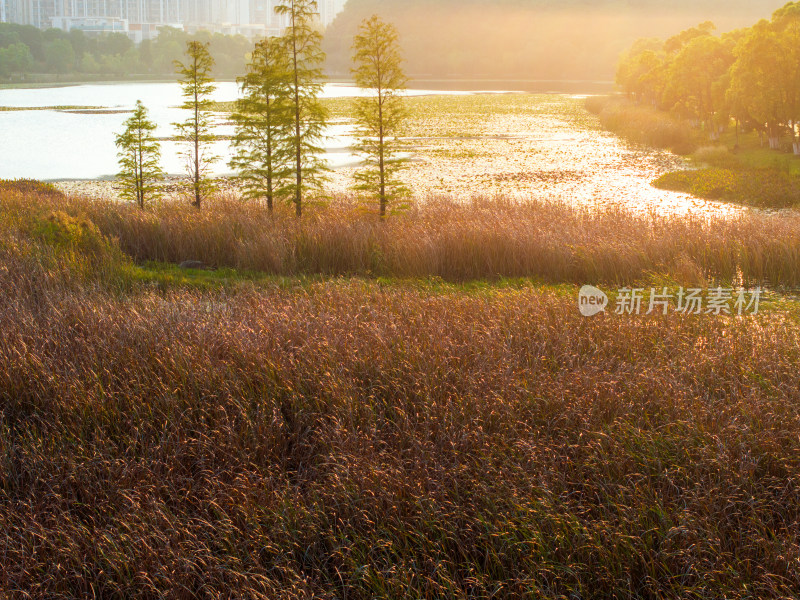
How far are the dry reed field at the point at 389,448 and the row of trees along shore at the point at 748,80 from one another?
88.3 feet

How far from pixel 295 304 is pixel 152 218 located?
7706 mm

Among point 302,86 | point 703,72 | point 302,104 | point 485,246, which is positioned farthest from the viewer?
point 703,72

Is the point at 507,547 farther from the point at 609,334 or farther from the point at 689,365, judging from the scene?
the point at 609,334

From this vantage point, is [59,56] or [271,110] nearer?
[271,110]

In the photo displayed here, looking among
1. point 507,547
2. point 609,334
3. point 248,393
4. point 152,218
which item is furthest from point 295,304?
point 152,218

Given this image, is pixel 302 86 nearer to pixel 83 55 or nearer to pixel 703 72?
pixel 703 72

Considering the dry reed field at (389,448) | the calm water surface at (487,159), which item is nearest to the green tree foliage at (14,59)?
the calm water surface at (487,159)

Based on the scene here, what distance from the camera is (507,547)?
442 centimetres

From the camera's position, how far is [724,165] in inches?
1216

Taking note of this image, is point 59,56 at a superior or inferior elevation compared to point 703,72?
superior

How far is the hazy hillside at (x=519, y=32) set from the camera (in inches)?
6412

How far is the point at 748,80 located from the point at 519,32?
157 metres

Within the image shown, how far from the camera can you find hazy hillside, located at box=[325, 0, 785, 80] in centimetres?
16288

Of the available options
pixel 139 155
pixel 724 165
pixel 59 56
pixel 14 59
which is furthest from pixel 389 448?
pixel 59 56
